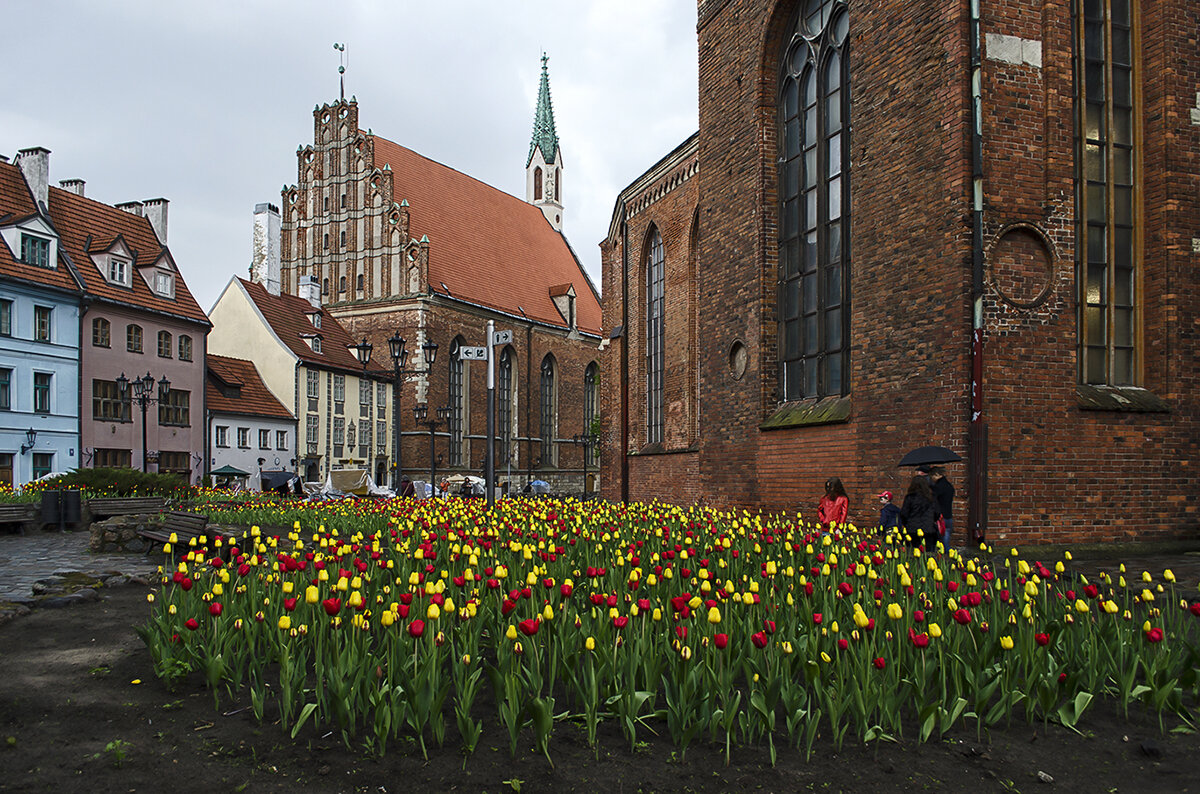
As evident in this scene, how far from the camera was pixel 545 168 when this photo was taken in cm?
8194

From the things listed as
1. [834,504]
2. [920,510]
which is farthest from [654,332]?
[920,510]

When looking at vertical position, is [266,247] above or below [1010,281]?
above

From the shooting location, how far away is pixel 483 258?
2409 inches

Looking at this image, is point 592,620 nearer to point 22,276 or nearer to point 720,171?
point 720,171

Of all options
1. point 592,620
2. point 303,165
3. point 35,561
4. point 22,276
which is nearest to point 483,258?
point 303,165

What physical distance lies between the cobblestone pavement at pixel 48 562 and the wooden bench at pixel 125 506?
1381 mm

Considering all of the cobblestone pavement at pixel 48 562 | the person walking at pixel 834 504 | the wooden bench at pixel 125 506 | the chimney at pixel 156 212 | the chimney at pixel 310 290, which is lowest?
the cobblestone pavement at pixel 48 562

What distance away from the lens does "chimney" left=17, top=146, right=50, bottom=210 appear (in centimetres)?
3409

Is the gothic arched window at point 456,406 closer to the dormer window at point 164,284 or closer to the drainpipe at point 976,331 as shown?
the dormer window at point 164,284

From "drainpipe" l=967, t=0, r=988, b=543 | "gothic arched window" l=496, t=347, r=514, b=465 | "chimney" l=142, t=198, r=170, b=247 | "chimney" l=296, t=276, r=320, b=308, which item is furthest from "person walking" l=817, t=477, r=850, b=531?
"gothic arched window" l=496, t=347, r=514, b=465

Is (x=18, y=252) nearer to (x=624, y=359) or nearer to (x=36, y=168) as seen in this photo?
(x=36, y=168)

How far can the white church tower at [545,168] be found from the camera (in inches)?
3199

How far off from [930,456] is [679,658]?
7.49 m

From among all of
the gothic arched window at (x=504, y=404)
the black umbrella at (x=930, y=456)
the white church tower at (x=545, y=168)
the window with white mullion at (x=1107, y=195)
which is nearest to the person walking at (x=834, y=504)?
the black umbrella at (x=930, y=456)
